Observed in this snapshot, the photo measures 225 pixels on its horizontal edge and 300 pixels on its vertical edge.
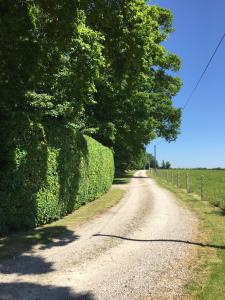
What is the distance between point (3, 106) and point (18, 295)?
7.20 metres

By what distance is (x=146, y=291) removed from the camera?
22.3 ft

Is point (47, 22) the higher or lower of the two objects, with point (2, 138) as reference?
higher

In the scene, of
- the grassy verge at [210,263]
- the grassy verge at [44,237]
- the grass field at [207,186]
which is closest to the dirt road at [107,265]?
the grassy verge at [44,237]

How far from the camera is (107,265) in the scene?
8.47 meters

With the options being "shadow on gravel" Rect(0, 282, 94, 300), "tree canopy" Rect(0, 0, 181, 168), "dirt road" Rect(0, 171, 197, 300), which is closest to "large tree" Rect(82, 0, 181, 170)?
"tree canopy" Rect(0, 0, 181, 168)

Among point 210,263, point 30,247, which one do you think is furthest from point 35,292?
point 210,263

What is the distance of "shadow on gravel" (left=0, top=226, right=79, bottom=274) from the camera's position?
8.32 metres

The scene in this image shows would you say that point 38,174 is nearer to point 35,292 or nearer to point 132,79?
point 132,79

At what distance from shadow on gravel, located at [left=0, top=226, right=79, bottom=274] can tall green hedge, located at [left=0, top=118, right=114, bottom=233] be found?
0.73 m

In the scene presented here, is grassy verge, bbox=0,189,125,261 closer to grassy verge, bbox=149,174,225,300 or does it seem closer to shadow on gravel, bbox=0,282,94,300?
shadow on gravel, bbox=0,282,94,300

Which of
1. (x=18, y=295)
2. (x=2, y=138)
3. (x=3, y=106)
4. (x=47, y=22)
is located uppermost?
(x=47, y=22)

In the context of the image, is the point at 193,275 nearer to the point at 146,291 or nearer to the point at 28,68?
the point at 146,291

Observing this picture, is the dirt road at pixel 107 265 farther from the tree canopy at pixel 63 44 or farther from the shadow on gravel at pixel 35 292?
the tree canopy at pixel 63 44

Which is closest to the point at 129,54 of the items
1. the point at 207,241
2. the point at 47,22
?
the point at 47,22
